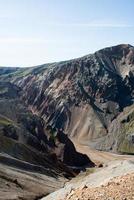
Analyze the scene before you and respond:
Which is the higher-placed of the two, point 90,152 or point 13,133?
point 13,133

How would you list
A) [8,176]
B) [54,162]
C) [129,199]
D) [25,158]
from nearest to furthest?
[129,199]
[8,176]
[25,158]
[54,162]

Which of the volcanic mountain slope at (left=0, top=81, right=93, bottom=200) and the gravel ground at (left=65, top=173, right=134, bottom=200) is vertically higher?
the gravel ground at (left=65, top=173, right=134, bottom=200)

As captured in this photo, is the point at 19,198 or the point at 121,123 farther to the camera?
the point at 121,123

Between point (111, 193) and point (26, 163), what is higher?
point (111, 193)

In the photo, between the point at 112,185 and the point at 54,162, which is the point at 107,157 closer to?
the point at 54,162

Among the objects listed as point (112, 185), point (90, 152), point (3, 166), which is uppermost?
point (112, 185)

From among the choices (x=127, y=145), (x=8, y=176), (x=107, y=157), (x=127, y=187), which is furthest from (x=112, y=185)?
(x=127, y=145)

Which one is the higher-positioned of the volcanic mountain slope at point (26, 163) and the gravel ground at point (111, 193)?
the gravel ground at point (111, 193)

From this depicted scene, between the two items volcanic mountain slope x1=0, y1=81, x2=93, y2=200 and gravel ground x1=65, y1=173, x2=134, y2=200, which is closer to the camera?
gravel ground x1=65, y1=173, x2=134, y2=200

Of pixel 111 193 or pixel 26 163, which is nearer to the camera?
pixel 111 193

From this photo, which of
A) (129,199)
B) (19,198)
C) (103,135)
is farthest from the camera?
(103,135)

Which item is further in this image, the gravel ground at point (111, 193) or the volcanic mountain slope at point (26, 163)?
the volcanic mountain slope at point (26, 163)
